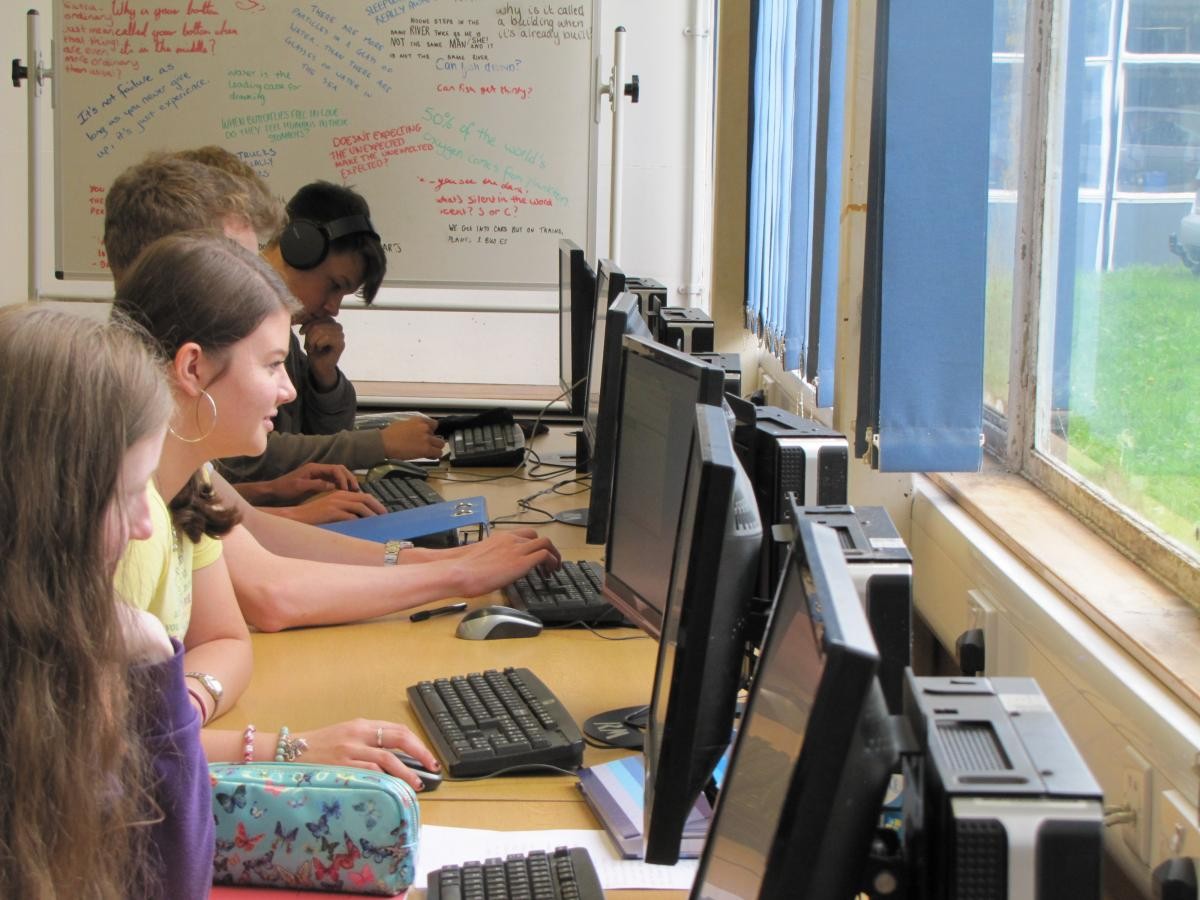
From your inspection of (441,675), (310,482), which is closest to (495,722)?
(441,675)

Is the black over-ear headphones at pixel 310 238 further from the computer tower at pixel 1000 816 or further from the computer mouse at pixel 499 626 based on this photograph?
the computer tower at pixel 1000 816

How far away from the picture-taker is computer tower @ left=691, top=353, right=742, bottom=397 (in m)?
1.82

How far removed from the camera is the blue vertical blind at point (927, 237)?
6.35 feet

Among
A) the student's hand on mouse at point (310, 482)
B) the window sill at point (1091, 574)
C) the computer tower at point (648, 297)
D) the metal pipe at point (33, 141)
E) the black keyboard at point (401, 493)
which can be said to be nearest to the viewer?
the window sill at point (1091, 574)

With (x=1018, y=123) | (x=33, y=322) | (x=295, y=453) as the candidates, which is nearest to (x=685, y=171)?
(x=295, y=453)

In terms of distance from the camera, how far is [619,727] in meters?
1.61

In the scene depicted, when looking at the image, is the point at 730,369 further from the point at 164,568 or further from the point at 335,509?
the point at 335,509

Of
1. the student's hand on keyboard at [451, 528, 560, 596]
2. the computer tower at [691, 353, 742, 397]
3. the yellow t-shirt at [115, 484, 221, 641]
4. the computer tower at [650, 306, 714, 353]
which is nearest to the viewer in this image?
the yellow t-shirt at [115, 484, 221, 641]

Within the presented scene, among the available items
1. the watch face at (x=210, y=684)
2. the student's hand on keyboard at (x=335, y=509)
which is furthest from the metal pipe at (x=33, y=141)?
the watch face at (x=210, y=684)

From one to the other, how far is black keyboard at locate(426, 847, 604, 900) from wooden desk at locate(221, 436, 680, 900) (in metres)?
0.11

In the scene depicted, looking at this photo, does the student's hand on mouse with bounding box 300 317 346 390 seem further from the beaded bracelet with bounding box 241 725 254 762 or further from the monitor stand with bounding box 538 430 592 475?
the beaded bracelet with bounding box 241 725 254 762

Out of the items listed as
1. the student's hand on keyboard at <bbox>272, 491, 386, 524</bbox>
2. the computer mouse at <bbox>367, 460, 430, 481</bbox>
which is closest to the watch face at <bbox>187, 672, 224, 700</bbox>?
the student's hand on keyboard at <bbox>272, 491, 386, 524</bbox>

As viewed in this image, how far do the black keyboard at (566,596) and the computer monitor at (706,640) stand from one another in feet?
2.89

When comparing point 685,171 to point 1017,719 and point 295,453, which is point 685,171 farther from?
point 1017,719
